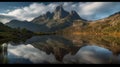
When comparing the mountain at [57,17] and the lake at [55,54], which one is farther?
the mountain at [57,17]

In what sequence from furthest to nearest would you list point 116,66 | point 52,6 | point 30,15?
point 30,15 → point 52,6 → point 116,66

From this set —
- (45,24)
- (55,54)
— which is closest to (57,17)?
(45,24)

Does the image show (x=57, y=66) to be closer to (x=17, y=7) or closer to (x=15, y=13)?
(x=17, y=7)

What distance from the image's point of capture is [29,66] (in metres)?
5.20

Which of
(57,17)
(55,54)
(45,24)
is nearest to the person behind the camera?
(55,54)

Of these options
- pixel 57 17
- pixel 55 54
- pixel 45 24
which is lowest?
pixel 55 54

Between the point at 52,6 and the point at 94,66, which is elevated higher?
the point at 52,6

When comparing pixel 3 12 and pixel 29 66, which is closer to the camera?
pixel 29 66

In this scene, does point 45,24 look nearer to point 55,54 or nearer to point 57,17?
point 57,17

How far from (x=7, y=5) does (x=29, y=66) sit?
4.47 metres

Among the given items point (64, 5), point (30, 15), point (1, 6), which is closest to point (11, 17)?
point (30, 15)

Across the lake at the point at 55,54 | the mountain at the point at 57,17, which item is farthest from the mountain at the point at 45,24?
the lake at the point at 55,54

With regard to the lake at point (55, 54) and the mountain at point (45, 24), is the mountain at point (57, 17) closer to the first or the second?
the mountain at point (45, 24)

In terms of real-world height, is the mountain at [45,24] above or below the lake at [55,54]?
above
